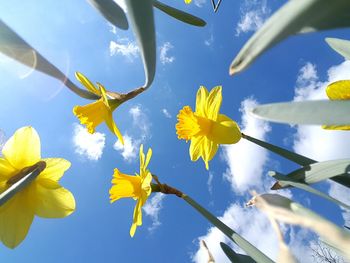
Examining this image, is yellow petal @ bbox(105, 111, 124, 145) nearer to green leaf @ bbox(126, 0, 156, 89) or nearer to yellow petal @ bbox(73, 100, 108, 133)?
yellow petal @ bbox(73, 100, 108, 133)

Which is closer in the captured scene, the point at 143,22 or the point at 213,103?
the point at 143,22

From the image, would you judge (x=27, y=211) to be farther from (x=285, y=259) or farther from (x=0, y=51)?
(x=285, y=259)

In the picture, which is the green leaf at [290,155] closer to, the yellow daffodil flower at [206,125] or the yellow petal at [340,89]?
the yellow petal at [340,89]

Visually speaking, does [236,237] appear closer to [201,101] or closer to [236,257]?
[236,257]

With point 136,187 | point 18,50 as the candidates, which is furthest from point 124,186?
point 18,50

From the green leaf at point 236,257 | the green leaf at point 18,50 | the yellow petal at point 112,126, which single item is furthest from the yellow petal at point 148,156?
Answer: the green leaf at point 18,50

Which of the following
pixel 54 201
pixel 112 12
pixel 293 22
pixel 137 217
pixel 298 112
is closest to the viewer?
pixel 293 22
